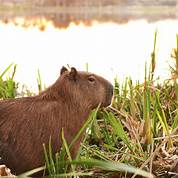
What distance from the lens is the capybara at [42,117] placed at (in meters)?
2.03

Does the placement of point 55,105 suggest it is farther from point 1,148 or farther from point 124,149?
point 124,149

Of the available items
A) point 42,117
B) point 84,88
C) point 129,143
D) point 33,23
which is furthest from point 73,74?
point 33,23

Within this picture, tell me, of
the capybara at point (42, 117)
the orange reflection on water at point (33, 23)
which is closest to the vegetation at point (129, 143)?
the capybara at point (42, 117)

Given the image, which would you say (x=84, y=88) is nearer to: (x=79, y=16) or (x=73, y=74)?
(x=73, y=74)

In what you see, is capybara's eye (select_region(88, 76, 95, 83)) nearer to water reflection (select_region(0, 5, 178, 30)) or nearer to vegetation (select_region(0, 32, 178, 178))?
vegetation (select_region(0, 32, 178, 178))

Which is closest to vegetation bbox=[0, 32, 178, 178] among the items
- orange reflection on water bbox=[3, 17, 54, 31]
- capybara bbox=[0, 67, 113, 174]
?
capybara bbox=[0, 67, 113, 174]

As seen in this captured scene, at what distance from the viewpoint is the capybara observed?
2.03 m

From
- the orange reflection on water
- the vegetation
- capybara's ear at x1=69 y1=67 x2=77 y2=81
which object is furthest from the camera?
the orange reflection on water

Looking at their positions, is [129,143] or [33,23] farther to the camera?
[33,23]

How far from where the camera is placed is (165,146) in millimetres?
2539

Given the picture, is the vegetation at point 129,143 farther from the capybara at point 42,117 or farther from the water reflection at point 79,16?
the water reflection at point 79,16

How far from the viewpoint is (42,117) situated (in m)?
2.07

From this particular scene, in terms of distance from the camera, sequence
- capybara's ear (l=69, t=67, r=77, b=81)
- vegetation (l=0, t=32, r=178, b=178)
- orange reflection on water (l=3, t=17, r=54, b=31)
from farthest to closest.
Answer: orange reflection on water (l=3, t=17, r=54, b=31)
capybara's ear (l=69, t=67, r=77, b=81)
vegetation (l=0, t=32, r=178, b=178)

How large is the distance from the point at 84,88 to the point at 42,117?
7.9 inches
